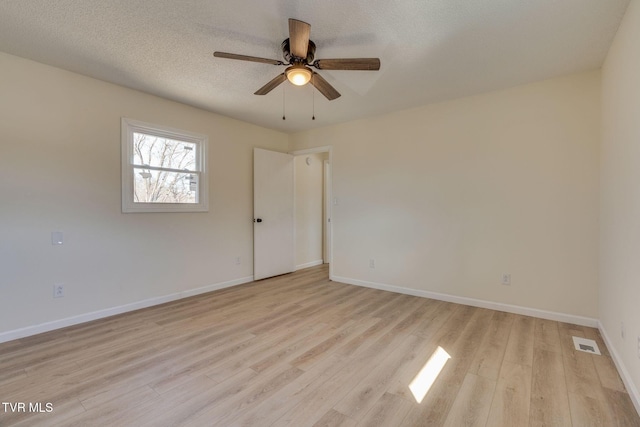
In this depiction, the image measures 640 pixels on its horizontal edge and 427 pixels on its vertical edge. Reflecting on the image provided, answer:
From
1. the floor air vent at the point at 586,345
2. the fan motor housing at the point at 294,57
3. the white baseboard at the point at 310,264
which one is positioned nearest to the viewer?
the fan motor housing at the point at 294,57

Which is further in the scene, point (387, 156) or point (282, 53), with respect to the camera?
point (387, 156)

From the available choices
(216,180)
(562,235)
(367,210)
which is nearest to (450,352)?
(562,235)

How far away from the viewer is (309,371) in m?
2.03

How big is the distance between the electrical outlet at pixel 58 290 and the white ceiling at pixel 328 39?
212 centimetres

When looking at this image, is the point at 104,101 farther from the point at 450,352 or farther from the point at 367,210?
the point at 450,352

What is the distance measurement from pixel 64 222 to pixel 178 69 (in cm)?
188

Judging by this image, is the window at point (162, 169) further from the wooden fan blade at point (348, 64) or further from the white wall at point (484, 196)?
the wooden fan blade at point (348, 64)

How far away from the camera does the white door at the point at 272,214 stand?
15.1 feet

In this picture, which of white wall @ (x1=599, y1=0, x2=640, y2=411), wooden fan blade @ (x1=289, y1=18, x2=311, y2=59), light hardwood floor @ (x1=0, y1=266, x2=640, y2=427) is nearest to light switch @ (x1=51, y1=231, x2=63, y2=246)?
light hardwood floor @ (x1=0, y1=266, x2=640, y2=427)

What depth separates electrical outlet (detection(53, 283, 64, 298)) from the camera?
274 cm

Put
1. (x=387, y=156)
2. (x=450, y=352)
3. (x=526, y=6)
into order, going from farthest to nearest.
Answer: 1. (x=387, y=156)
2. (x=450, y=352)
3. (x=526, y=6)

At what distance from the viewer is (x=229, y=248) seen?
14.0ft

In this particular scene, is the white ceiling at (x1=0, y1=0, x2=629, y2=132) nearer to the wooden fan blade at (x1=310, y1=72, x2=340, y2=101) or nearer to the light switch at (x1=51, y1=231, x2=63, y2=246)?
the wooden fan blade at (x1=310, y1=72, x2=340, y2=101)

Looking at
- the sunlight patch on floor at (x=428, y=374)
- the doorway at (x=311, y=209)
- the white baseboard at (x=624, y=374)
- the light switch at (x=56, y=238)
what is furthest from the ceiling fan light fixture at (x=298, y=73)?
the white baseboard at (x=624, y=374)
